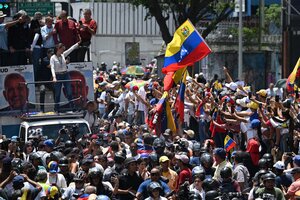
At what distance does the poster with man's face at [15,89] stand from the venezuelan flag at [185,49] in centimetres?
278

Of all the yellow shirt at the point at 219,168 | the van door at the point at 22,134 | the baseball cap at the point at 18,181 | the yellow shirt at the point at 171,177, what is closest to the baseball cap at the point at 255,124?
the yellow shirt at the point at 219,168

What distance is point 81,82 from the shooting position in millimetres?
22391

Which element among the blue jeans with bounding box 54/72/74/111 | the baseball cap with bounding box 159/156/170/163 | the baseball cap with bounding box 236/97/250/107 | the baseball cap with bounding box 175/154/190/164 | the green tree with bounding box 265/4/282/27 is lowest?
the baseball cap with bounding box 175/154/190/164

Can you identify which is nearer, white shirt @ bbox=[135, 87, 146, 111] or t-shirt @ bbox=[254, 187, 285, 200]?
t-shirt @ bbox=[254, 187, 285, 200]

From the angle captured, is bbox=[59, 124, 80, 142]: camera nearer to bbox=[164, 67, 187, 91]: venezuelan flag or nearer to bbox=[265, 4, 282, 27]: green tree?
bbox=[164, 67, 187, 91]: venezuelan flag

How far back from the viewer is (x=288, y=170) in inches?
603

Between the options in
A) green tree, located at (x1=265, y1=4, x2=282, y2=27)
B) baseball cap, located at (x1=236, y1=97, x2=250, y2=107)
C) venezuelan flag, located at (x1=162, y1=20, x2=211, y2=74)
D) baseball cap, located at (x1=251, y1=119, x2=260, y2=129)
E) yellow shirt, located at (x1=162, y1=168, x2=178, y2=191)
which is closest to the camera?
yellow shirt, located at (x1=162, y1=168, x2=178, y2=191)

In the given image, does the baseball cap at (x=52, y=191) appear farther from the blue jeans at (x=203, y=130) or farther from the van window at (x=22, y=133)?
the blue jeans at (x=203, y=130)

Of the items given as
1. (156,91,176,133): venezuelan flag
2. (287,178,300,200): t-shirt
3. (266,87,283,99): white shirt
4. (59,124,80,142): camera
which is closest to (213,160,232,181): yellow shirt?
(287,178,300,200): t-shirt

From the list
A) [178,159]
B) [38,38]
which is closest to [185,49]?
[38,38]

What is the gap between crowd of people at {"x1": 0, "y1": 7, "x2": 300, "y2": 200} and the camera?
47.0 ft

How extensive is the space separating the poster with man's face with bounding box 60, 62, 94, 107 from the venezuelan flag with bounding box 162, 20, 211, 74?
2.14 metres

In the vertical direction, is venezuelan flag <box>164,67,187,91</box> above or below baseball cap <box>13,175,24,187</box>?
above

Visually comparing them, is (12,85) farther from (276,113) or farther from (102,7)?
(102,7)
